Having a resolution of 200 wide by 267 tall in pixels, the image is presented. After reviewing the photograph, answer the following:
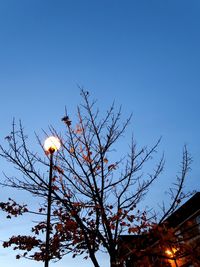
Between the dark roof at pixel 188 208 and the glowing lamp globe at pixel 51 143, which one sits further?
the dark roof at pixel 188 208

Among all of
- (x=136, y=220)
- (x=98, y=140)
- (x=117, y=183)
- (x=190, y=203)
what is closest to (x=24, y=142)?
(x=98, y=140)

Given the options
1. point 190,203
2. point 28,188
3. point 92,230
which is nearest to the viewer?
point 92,230

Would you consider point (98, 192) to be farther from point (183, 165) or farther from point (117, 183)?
point (183, 165)

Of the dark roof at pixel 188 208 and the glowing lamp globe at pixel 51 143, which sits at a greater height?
the glowing lamp globe at pixel 51 143

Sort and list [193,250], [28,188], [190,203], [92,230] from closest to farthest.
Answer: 1. [193,250]
2. [92,230]
3. [28,188]
4. [190,203]

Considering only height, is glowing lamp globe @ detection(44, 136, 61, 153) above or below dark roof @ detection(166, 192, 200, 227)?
above

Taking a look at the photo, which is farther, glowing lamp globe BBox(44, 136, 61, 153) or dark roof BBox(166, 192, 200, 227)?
dark roof BBox(166, 192, 200, 227)

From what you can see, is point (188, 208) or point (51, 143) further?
point (188, 208)

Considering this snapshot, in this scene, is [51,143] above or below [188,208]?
above

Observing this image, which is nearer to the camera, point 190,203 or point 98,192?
point 98,192

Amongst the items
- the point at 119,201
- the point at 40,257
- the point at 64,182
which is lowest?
the point at 40,257

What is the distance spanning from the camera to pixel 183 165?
11.3 meters

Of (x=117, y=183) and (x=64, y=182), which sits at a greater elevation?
(x=64, y=182)

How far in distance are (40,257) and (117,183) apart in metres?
3.85
